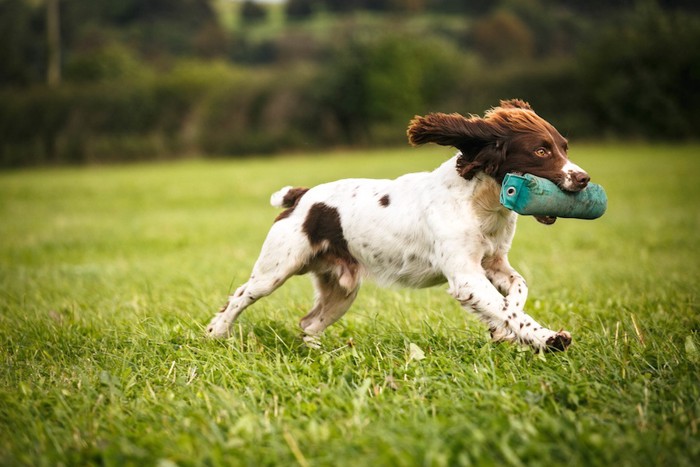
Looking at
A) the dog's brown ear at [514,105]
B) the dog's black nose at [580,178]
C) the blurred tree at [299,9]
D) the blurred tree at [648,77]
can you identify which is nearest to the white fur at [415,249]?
the dog's black nose at [580,178]

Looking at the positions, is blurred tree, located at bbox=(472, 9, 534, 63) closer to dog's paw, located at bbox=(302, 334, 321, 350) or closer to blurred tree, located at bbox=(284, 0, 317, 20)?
blurred tree, located at bbox=(284, 0, 317, 20)

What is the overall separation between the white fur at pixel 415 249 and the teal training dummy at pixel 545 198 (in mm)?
256

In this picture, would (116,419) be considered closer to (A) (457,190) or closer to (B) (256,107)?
(A) (457,190)

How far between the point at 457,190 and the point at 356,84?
135 ft

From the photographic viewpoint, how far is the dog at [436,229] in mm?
3830

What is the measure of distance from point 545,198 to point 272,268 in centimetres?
179

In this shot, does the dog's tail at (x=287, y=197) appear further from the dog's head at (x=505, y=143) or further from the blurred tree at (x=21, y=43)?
the blurred tree at (x=21, y=43)

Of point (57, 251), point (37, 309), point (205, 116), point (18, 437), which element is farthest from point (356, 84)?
point (18, 437)

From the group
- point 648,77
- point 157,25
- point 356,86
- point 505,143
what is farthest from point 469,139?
point 157,25

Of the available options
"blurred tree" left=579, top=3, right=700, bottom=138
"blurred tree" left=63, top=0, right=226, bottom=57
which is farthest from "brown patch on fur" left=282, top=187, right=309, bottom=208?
"blurred tree" left=63, top=0, right=226, bottom=57

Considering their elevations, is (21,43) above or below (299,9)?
below

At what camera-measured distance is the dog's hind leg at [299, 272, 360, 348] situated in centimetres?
471

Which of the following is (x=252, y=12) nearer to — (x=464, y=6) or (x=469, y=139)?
(x=464, y=6)

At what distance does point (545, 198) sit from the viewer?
12.3 feet
